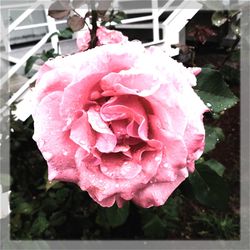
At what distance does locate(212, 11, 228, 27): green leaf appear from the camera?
1.09m

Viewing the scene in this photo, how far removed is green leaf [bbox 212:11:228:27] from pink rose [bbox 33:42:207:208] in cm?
58

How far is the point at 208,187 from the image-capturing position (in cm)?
100

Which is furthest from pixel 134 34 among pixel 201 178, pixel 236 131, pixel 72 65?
pixel 72 65

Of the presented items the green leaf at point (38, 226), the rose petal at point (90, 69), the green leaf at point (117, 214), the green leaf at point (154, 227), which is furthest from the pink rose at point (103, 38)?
the green leaf at point (154, 227)

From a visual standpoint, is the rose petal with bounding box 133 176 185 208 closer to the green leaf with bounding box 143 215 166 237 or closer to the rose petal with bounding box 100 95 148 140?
the rose petal with bounding box 100 95 148 140

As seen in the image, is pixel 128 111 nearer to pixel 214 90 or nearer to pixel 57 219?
pixel 214 90

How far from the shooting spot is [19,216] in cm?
137

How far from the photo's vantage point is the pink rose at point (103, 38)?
2.93 ft

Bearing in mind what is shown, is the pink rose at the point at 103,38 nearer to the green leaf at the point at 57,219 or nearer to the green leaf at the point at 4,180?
the green leaf at the point at 4,180

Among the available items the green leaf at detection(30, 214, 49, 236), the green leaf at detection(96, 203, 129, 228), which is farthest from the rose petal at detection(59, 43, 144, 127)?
the green leaf at detection(30, 214, 49, 236)

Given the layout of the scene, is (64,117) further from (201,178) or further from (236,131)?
(236,131)

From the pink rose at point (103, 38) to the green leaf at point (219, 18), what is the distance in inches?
12.4

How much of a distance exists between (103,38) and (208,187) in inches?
18.9

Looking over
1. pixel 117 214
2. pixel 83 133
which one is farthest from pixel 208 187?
pixel 83 133
